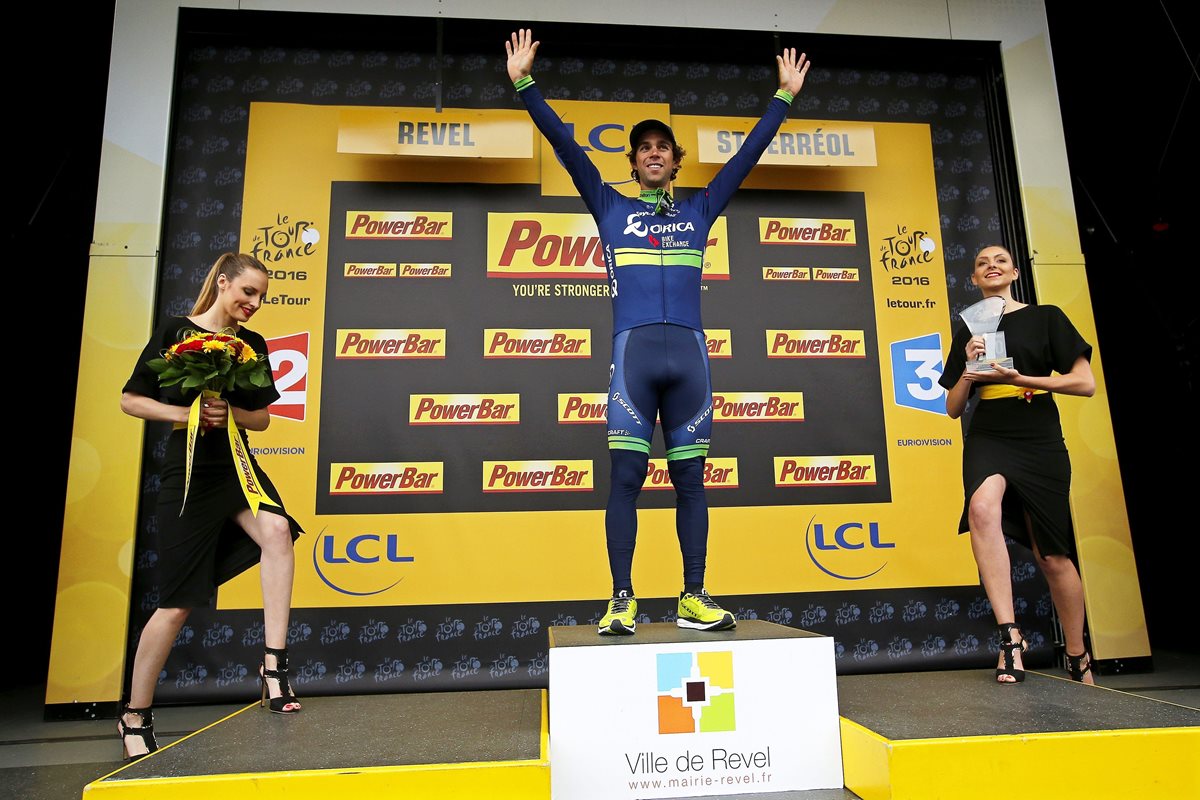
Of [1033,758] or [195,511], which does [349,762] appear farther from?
[1033,758]

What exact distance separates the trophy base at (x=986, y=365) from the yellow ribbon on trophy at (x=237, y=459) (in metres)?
2.51

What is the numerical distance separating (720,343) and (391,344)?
1.80 metres

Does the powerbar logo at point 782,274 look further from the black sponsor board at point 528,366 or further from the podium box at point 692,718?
the podium box at point 692,718

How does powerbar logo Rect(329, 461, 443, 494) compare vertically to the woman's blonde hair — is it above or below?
below

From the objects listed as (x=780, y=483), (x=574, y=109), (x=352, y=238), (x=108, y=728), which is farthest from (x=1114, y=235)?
(x=108, y=728)

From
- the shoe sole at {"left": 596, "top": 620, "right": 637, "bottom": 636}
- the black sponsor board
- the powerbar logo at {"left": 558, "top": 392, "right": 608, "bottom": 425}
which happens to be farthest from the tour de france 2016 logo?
the powerbar logo at {"left": 558, "top": 392, "right": 608, "bottom": 425}

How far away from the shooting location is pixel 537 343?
4.11 m

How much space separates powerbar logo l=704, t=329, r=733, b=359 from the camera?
164 inches

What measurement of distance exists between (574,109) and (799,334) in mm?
1858

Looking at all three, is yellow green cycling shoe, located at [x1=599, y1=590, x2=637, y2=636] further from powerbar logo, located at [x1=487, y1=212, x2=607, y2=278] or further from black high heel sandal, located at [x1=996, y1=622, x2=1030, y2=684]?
powerbar logo, located at [x1=487, y1=212, x2=607, y2=278]

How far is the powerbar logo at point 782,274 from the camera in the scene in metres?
4.30

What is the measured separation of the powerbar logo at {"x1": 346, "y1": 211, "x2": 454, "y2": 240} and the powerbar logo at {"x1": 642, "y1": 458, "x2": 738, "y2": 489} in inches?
67.4

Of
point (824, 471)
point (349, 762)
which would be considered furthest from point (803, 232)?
point (349, 762)

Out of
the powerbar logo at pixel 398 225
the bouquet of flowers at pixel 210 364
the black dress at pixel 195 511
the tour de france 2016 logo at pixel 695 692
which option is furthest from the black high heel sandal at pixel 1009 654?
the powerbar logo at pixel 398 225
